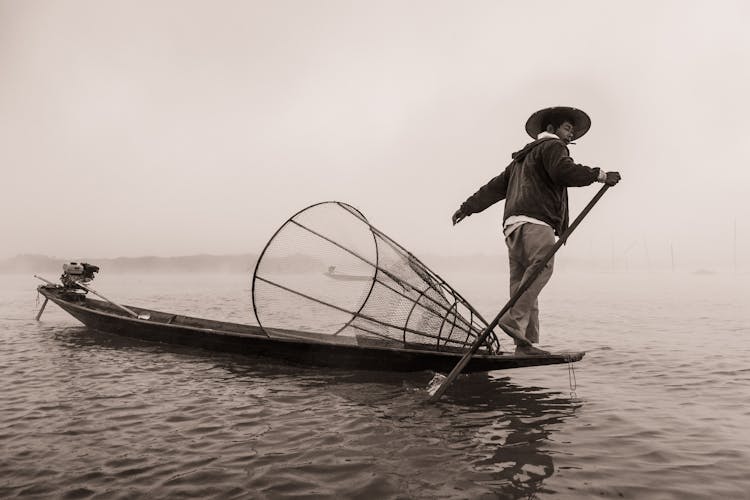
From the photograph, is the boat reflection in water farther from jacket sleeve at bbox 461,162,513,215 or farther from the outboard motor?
the outboard motor

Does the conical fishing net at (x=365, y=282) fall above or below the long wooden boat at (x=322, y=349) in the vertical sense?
above

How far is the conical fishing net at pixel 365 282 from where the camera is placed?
6.03m

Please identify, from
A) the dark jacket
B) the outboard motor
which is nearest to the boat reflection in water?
the dark jacket

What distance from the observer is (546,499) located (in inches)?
118

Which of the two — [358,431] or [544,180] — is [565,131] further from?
Answer: [358,431]

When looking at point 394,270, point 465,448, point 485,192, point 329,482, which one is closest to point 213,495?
point 329,482

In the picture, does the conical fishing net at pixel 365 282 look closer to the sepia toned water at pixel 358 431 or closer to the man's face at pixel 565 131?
the sepia toned water at pixel 358 431

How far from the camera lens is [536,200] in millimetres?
4984

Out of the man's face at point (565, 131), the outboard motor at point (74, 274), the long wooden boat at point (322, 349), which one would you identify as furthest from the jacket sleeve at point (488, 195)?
the outboard motor at point (74, 274)

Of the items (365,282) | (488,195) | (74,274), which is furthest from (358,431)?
(74,274)

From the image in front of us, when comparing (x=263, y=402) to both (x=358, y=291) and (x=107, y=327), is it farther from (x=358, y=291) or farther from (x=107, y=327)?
(x=107, y=327)

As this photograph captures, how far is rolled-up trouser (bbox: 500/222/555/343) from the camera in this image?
488cm

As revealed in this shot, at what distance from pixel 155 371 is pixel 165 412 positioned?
7.87 ft

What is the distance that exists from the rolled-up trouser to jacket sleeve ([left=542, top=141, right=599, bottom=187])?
54 cm
